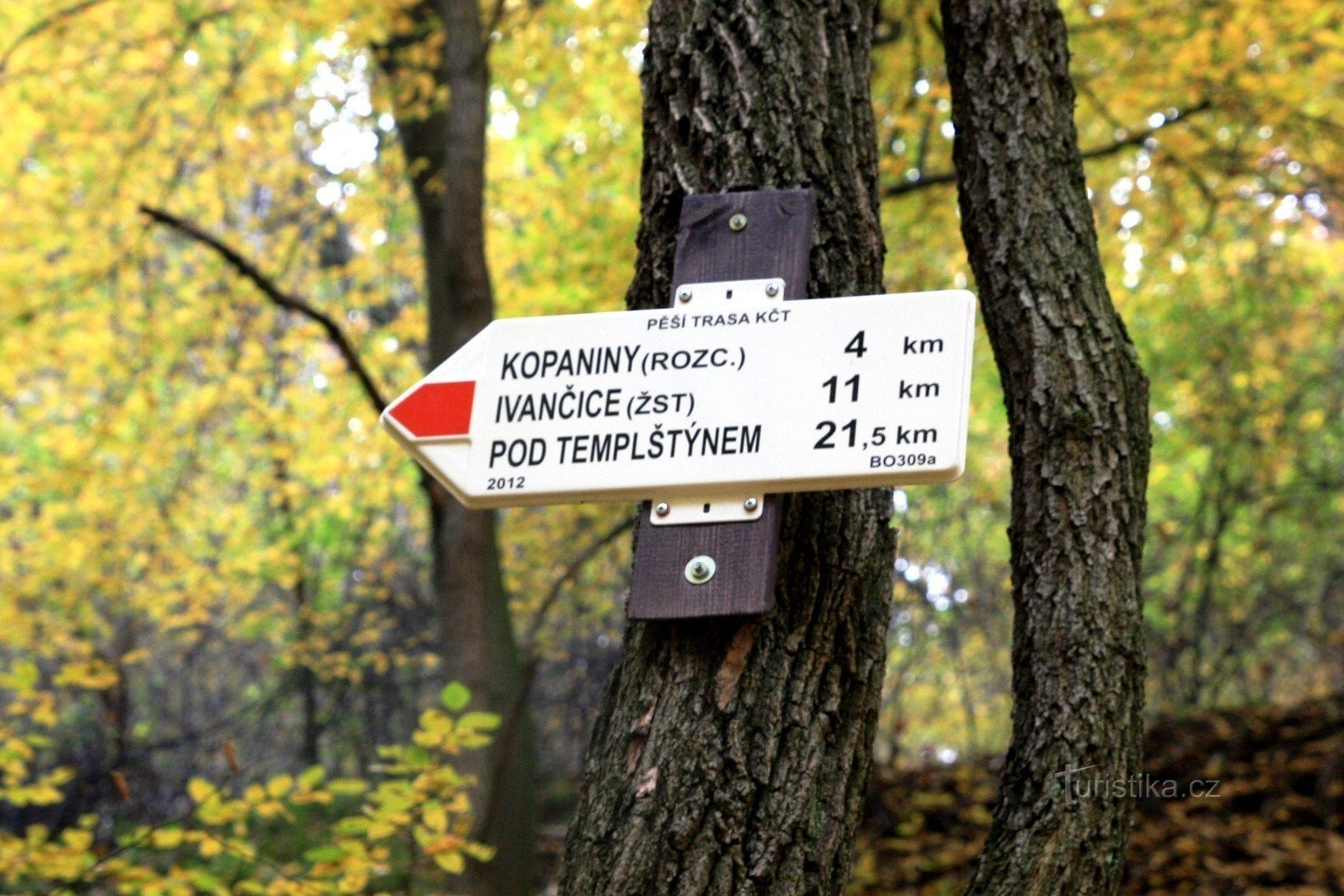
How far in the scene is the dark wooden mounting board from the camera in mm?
1424

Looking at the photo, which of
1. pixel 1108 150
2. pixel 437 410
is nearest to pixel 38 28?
pixel 1108 150

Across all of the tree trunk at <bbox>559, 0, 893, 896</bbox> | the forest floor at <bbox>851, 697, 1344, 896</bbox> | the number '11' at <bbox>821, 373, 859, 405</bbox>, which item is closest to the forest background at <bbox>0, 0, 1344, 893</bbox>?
the forest floor at <bbox>851, 697, 1344, 896</bbox>

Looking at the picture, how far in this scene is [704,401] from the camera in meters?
1.48

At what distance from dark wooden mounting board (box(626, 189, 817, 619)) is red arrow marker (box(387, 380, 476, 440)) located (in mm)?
257

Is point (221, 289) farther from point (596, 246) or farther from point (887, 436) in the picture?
point (887, 436)

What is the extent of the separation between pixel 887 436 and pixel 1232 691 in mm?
7591

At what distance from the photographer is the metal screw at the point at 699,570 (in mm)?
1437

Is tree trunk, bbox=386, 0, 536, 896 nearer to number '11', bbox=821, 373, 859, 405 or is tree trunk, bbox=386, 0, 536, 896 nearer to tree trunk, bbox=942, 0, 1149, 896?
tree trunk, bbox=942, 0, 1149, 896

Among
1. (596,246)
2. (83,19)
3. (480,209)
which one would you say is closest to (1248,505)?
(596,246)

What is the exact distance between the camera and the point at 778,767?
4.61 feet

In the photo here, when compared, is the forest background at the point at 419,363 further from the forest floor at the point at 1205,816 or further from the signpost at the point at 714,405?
the signpost at the point at 714,405

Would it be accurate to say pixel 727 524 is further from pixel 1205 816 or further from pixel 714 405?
pixel 1205 816

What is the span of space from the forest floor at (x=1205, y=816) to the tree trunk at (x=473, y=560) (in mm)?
1691

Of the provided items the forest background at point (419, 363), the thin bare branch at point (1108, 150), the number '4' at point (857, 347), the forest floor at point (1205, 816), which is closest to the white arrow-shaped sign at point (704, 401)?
the number '4' at point (857, 347)
